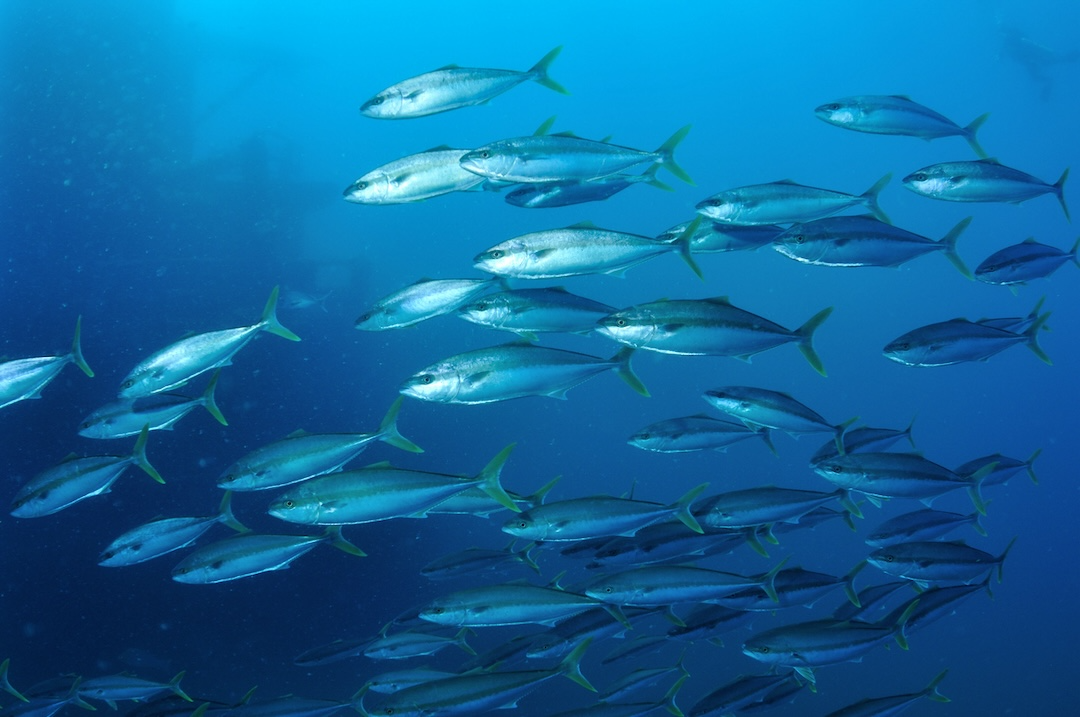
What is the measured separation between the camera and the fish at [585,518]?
12.7ft

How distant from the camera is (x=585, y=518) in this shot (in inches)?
153

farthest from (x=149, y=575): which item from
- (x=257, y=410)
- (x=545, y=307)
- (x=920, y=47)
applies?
(x=920, y=47)

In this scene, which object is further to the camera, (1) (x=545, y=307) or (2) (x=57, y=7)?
(2) (x=57, y=7)

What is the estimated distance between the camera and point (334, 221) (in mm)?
26109

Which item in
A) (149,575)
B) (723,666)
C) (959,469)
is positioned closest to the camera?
(959,469)

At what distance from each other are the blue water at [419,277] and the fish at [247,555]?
7.79 m

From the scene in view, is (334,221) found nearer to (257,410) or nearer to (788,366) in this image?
(257,410)

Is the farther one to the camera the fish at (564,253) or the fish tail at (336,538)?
the fish tail at (336,538)

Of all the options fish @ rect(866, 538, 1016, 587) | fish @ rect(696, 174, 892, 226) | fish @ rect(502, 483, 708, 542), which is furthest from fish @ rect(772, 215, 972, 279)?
fish @ rect(866, 538, 1016, 587)

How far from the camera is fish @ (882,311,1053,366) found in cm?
430

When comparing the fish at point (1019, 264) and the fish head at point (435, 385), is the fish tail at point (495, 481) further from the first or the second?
the fish at point (1019, 264)

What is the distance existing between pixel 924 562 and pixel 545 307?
9.93ft

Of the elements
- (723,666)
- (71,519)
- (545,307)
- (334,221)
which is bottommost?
(723,666)

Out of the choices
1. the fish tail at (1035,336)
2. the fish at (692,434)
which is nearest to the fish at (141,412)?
the fish at (692,434)
